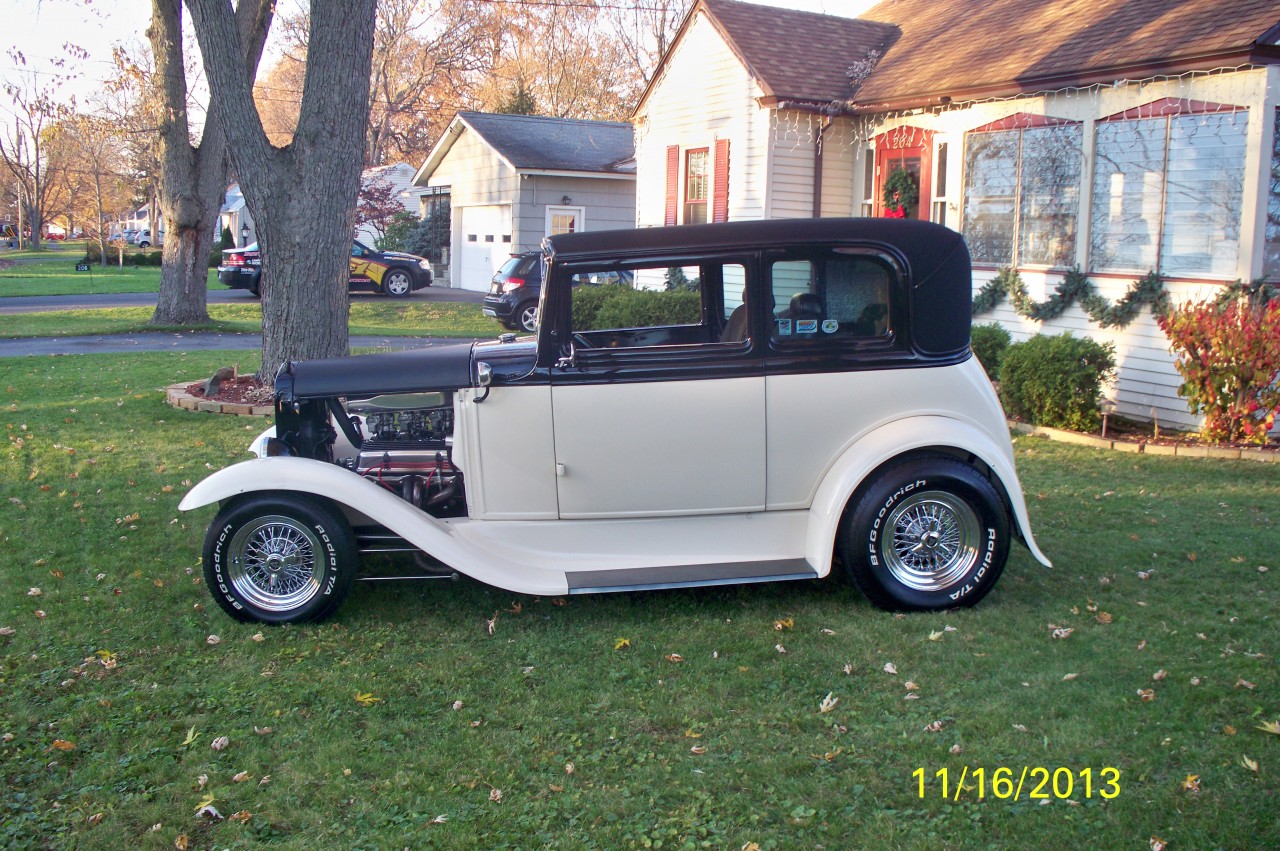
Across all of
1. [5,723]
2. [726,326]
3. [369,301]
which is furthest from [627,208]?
[5,723]

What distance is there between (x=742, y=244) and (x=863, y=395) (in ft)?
3.18

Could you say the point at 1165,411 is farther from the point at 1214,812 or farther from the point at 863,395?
the point at 1214,812

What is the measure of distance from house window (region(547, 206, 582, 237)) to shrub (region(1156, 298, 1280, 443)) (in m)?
19.6

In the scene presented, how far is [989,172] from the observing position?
43.9 feet

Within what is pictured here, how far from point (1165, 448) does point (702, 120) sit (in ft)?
32.9

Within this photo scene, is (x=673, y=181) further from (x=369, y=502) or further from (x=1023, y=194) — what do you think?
(x=369, y=502)

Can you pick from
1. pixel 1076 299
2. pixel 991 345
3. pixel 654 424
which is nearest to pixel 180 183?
pixel 991 345

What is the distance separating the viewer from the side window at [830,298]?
5.49 m

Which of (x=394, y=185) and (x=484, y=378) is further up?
(x=394, y=185)

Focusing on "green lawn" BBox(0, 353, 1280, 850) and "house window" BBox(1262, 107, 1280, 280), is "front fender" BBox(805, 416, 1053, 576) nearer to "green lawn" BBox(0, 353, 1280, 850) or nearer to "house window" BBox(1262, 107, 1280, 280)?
"green lawn" BBox(0, 353, 1280, 850)

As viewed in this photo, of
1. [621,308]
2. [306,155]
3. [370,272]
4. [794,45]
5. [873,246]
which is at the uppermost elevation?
[794,45]

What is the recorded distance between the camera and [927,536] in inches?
217

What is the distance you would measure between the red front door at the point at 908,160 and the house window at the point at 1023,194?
993 millimetres
